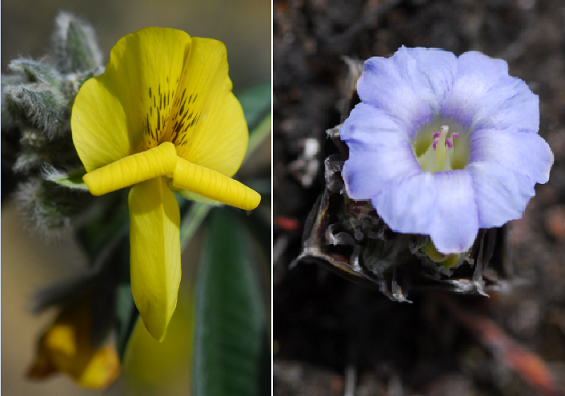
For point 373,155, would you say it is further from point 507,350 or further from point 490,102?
point 507,350

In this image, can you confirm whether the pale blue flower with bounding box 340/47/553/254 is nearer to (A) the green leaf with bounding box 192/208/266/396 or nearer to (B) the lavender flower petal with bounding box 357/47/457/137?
(B) the lavender flower petal with bounding box 357/47/457/137

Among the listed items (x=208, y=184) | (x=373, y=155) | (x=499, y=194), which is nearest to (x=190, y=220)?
(x=208, y=184)

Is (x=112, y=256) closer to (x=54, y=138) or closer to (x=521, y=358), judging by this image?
(x=54, y=138)

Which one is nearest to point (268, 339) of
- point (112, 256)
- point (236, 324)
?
point (236, 324)

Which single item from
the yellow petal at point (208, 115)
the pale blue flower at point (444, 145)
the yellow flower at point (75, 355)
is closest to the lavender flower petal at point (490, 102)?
the pale blue flower at point (444, 145)

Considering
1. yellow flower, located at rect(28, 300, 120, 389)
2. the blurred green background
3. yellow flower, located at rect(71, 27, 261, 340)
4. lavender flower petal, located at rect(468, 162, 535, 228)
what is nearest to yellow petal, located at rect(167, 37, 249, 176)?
yellow flower, located at rect(71, 27, 261, 340)

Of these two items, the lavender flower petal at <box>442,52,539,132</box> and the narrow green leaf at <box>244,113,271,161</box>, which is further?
the narrow green leaf at <box>244,113,271,161</box>

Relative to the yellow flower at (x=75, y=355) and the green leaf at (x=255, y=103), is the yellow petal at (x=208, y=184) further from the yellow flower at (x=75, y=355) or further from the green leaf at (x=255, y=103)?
the yellow flower at (x=75, y=355)
